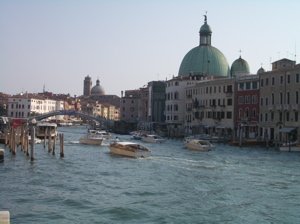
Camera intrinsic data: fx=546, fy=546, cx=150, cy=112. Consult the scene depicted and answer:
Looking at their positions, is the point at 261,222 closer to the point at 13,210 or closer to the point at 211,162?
the point at 13,210

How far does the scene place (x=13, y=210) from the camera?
15.2 metres

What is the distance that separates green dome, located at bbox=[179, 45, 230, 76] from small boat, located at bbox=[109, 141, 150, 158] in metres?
38.0

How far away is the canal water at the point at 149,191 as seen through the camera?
14758mm

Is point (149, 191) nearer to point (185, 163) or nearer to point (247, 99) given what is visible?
point (185, 163)

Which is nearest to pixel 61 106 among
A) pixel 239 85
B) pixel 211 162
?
pixel 239 85

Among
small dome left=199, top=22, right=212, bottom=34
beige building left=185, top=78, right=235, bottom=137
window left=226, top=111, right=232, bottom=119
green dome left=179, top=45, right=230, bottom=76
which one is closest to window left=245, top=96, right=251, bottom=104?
beige building left=185, top=78, right=235, bottom=137

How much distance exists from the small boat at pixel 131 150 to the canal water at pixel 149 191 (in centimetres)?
245

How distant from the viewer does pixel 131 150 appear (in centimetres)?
3247

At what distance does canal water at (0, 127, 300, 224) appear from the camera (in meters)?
14.8

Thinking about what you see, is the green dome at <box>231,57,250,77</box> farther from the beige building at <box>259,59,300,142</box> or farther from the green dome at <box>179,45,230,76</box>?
the beige building at <box>259,59,300,142</box>

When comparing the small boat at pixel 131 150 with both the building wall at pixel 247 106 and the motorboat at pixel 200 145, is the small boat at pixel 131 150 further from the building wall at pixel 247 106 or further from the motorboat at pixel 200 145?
the building wall at pixel 247 106

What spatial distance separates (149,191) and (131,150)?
13.8 meters

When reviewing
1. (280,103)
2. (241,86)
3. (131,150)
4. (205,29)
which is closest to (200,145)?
(131,150)

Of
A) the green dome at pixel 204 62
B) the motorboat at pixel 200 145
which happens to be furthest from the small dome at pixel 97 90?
the motorboat at pixel 200 145
